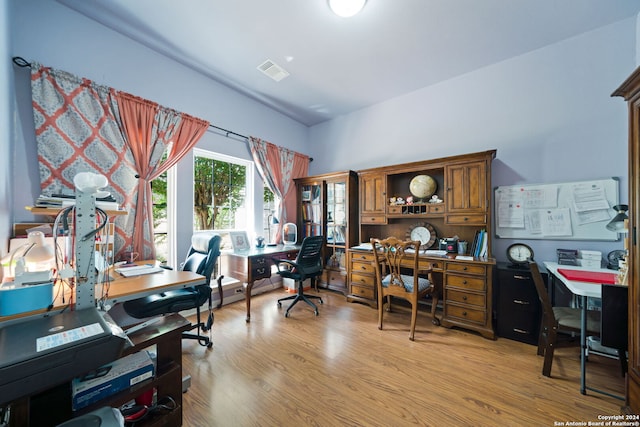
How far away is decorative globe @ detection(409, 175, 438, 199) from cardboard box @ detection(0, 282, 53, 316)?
323 cm

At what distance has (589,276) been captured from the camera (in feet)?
5.77

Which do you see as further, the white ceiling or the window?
the window

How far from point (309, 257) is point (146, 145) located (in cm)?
214

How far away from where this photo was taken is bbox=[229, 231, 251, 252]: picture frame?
121 inches

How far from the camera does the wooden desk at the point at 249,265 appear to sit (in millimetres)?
2639

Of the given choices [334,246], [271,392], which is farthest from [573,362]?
[334,246]

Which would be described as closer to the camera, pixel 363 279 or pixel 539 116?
pixel 539 116

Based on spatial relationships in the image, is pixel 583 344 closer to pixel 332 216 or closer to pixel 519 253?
pixel 519 253

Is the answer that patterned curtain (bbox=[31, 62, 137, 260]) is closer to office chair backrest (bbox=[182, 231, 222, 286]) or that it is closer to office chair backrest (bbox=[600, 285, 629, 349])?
office chair backrest (bbox=[182, 231, 222, 286])

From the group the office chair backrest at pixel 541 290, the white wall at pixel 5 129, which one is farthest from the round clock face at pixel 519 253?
the white wall at pixel 5 129

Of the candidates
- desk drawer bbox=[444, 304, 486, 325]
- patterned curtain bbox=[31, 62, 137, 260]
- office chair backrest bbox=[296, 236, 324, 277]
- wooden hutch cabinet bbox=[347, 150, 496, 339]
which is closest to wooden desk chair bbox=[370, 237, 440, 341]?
desk drawer bbox=[444, 304, 486, 325]

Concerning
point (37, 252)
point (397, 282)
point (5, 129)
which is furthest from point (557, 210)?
point (5, 129)

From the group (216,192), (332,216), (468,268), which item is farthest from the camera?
(332,216)

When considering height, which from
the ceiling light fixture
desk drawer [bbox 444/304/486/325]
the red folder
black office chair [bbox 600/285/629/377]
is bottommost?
desk drawer [bbox 444/304/486/325]
